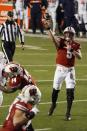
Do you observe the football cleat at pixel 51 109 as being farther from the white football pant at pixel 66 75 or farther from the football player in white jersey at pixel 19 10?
the football player in white jersey at pixel 19 10

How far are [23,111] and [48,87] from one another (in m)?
9.37

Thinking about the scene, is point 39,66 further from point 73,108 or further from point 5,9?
point 5,9

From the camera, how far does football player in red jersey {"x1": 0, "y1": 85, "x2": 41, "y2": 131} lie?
7.99m

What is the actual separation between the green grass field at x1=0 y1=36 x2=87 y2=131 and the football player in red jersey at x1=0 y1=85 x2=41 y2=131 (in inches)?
159

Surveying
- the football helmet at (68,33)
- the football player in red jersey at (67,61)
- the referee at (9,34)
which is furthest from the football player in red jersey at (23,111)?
the referee at (9,34)

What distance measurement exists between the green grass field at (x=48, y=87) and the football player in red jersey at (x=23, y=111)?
4037mm

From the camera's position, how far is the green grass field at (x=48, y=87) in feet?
42.2

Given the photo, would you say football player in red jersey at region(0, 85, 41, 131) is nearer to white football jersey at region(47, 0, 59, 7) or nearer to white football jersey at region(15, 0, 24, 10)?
white football jersey at region(47, 0, 59, 7)

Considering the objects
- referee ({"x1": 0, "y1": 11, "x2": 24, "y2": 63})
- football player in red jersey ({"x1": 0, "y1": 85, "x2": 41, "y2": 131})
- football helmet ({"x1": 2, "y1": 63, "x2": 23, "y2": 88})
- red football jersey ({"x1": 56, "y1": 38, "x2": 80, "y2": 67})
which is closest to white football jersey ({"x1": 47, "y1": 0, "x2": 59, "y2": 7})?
referee ({"x1": 0, "y1": 11, "x2": 24, "y2": 63})

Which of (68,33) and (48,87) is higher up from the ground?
(68,33)

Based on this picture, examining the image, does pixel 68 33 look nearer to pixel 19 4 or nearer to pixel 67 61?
pixel 67 61

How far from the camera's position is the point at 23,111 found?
8062mm

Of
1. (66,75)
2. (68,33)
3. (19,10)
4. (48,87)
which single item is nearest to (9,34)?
(48,87)

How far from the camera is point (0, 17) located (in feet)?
110
